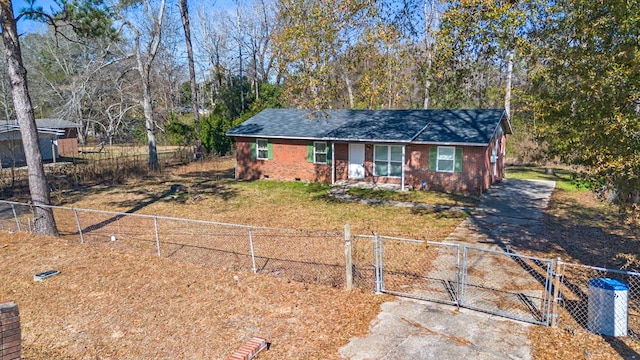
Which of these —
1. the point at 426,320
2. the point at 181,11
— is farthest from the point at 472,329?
the point at 181,11

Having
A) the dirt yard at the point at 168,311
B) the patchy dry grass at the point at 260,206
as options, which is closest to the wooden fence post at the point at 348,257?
the dirt yard at the point at 168,311

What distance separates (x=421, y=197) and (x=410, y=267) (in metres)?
8.35

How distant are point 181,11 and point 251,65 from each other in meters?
14.6

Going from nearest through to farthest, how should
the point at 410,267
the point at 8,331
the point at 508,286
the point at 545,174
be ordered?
the point at 8,331 → the point at 508,286 → the point at 410,267 → the point at 545,174

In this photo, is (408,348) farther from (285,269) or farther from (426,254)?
(426,254)

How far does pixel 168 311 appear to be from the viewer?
24.1 feet

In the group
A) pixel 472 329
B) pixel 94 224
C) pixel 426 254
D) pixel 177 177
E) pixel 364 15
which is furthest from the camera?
pixel 177 177

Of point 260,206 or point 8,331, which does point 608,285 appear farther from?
point 260,206

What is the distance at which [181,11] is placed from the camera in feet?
102

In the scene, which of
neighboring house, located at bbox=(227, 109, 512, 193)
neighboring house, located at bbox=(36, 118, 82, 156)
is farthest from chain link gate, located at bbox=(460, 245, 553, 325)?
neighboring house, located at bbox=(36, 118, 82, 156)

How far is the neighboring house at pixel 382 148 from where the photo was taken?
1806 centimetres

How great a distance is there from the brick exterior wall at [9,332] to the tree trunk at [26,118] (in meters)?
7.75

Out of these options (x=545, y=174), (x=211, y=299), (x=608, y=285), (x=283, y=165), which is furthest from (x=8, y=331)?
(x=545, y=174)

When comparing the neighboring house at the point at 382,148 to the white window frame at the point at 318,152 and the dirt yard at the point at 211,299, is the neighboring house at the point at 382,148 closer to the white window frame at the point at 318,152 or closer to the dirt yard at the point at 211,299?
the white window frame at the point at 318,152
